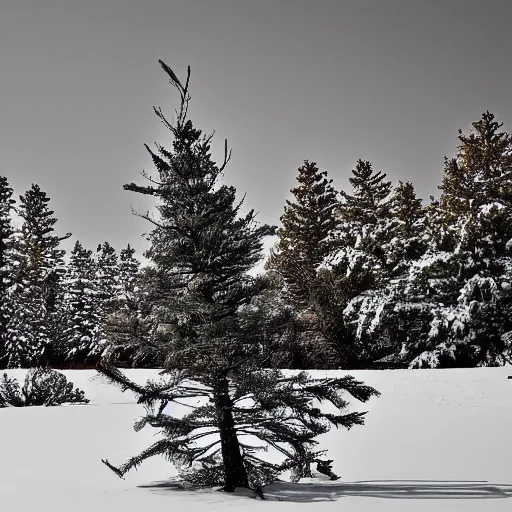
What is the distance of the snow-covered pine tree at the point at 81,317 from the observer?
35.9 metres

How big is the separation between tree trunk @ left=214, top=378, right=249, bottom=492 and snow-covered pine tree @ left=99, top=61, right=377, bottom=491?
0.5 inches

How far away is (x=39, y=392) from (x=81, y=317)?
81.3 feet

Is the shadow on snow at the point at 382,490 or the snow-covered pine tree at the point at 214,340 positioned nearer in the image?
the shadow on snow at the point at 382,490

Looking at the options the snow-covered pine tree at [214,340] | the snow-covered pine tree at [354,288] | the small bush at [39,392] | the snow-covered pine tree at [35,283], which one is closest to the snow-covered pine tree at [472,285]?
the snow-covered pine tree at [354,288]

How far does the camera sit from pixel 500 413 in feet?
37.0

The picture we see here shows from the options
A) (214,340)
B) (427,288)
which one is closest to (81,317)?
(427,288)

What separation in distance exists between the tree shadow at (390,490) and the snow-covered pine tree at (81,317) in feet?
94.3

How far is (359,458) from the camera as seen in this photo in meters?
8.53

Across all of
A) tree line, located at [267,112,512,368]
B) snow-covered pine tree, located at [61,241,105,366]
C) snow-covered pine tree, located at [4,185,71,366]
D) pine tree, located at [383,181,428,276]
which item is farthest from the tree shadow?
snow-covered pine tree, located at [61,241,105,366]

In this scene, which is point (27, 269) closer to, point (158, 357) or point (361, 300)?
point (361, 300)

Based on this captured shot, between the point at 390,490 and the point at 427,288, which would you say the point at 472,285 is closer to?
the point at 427,288

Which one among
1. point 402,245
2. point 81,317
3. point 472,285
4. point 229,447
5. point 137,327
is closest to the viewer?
point 229,447

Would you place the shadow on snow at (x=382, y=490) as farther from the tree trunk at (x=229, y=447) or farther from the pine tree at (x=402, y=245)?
the pine tree at (x=402, y=245)

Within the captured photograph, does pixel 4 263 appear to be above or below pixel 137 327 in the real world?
above
